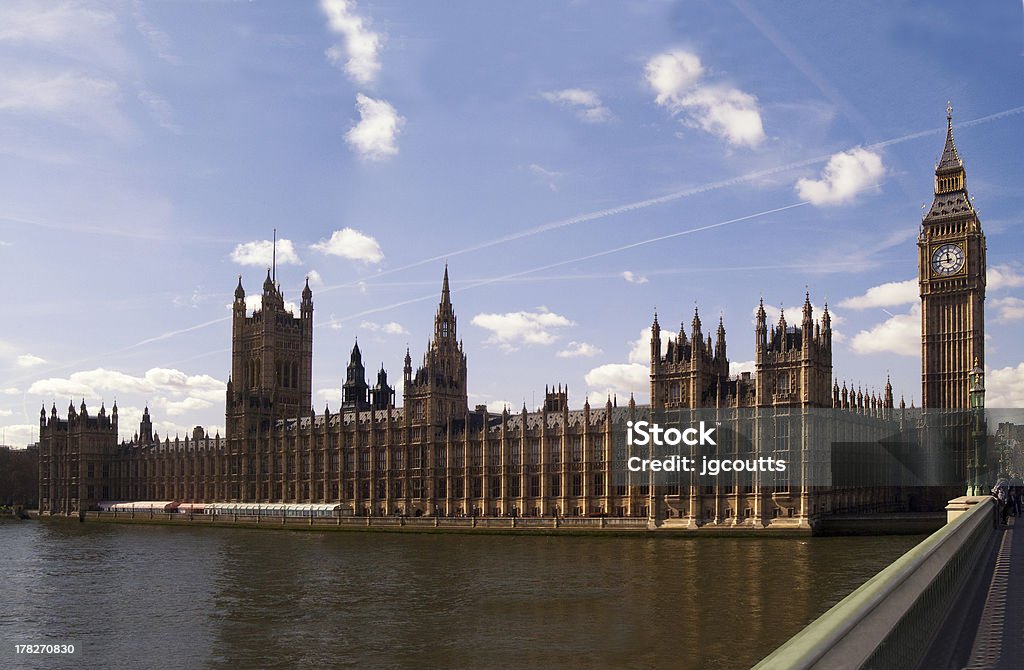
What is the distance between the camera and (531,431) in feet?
369

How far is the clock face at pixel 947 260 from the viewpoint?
122m

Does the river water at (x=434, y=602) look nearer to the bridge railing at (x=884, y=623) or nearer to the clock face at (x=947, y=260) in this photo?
the bridge railing at (x=884, y=623)

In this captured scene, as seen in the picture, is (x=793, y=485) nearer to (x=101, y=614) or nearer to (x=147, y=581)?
(x=147, y=581)

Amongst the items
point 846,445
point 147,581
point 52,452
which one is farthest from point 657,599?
point 52,452

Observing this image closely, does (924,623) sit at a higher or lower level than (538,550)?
higher

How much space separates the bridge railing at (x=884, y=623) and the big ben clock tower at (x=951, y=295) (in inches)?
4485

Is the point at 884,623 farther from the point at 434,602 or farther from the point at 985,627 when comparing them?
the point at 434,602

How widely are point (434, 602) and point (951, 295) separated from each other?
97801 millimetres

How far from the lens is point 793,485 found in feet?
303

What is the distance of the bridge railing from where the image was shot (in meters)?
6.62

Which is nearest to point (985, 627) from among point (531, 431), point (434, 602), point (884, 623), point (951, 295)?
point (884, 623)

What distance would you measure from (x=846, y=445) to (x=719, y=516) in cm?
1585

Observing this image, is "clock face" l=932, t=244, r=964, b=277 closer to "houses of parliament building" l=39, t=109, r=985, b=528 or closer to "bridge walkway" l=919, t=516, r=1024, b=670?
"houses of parliament building" l=39, t=109, r=985, b=528

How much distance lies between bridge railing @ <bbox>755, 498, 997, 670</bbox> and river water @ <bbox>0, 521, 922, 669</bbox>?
56.2ft
